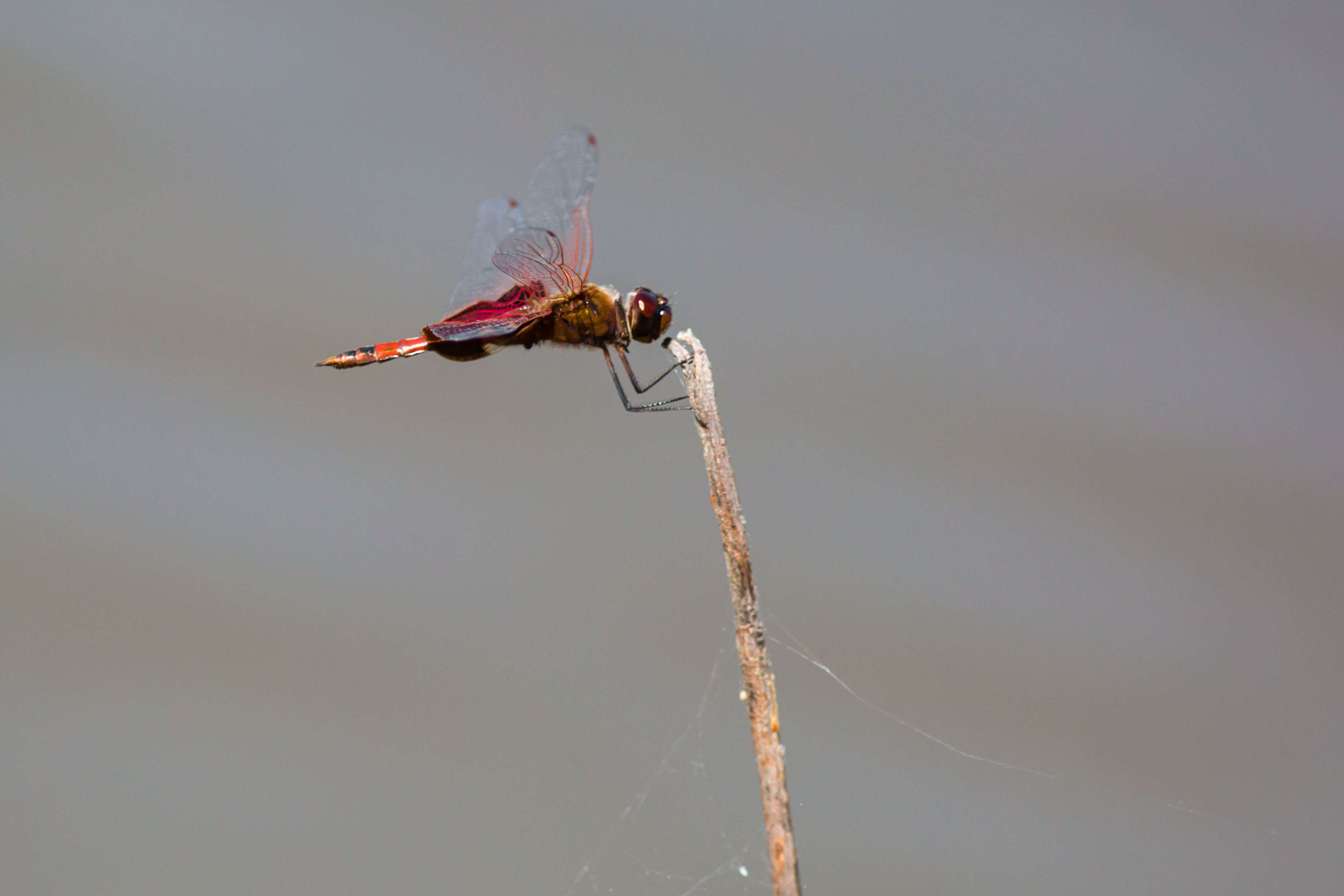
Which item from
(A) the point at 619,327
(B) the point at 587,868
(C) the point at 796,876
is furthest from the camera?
(B) the point at 587,868

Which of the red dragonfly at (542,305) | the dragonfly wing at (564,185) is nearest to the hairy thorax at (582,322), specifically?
the red dragonfly at (542,305)

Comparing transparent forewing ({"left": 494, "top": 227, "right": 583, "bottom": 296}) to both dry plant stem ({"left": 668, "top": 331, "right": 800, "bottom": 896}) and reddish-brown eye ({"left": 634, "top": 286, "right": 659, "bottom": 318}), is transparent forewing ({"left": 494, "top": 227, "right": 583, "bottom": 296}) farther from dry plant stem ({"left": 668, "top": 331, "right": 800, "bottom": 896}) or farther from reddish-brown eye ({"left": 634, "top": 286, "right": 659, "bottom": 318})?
dry plant stem ({"left": 668, "top": 331, "right": 800, "bottom": 896})

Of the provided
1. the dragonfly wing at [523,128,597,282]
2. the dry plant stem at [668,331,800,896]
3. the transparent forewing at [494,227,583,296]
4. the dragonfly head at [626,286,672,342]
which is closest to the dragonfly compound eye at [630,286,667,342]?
the dragonfly head at [626,286,672,342]

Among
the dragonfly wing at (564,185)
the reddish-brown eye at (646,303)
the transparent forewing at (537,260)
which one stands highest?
the dragonfly wing at (564,185)

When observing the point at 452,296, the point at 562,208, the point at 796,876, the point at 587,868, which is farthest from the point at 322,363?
the point at 587,868

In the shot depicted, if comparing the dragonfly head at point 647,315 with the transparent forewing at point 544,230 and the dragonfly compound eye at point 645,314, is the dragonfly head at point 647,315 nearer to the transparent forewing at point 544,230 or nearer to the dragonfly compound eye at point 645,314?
the dragonfly compound eye at point 645,314

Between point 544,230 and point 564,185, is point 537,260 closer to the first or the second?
point 544,230

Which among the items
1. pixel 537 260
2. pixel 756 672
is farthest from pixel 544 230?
pixel 756 672

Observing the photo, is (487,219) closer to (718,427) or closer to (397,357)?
(397,357)
